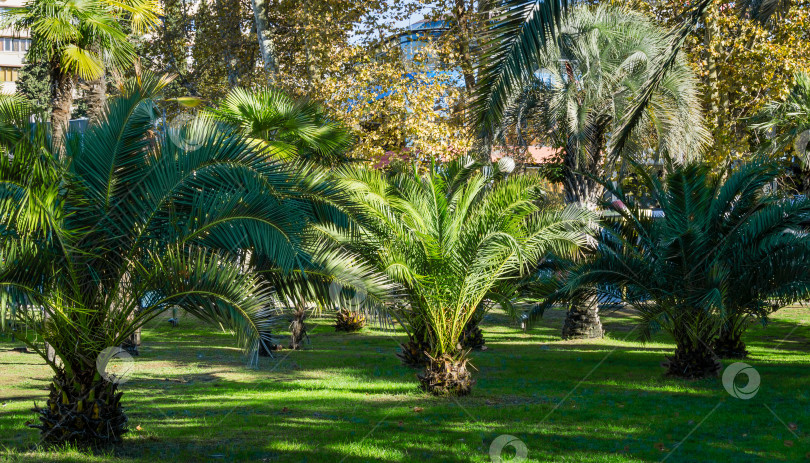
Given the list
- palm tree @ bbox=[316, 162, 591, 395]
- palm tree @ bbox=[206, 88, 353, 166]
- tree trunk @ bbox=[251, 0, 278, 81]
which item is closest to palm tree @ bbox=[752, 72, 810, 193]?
palm tree @ bbox=[316, 162, 591, 395]

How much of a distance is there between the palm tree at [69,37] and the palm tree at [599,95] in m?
8.35

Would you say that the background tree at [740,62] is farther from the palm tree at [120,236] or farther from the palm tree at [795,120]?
the palm tree at [120,236]

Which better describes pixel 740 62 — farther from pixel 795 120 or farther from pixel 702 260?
pixel 702 260

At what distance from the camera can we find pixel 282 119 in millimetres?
12953

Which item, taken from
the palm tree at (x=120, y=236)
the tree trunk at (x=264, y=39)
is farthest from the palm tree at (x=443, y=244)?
the tree trunk at (x=264, y=39)

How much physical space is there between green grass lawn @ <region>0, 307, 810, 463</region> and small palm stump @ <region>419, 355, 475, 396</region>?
0.19 m

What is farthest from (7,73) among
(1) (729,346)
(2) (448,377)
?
(1) (729,346)

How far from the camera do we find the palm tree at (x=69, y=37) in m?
12.3

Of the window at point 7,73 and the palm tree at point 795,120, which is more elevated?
the window at point 7,73

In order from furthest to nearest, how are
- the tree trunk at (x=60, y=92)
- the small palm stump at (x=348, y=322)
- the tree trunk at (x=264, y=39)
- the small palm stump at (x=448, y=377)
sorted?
the tree trunk at (x=264, y=39), the small palm stump at (x=348, y=322), the tree trunk at (x=60, y=92), the small palm stump at (x=448, y=377)

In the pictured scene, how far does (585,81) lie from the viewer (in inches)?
640

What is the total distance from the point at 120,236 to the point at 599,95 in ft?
38.3

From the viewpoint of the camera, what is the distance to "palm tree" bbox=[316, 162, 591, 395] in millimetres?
9719

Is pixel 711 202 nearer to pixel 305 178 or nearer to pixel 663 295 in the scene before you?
pixel 663 295
